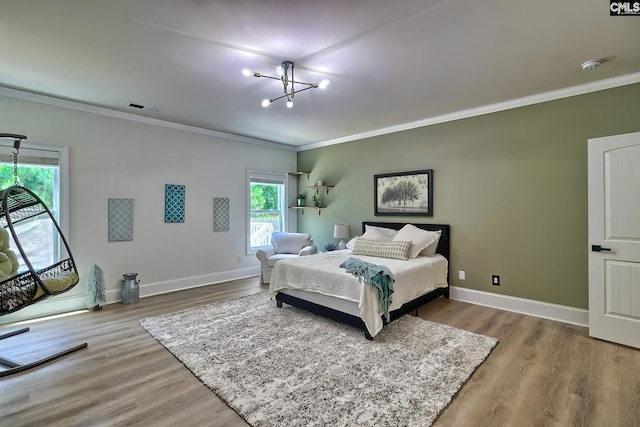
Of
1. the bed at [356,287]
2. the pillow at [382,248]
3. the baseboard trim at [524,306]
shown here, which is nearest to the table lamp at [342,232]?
the pillow at [382,248]

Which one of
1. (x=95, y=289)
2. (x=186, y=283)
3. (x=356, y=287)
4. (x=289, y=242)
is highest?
(x=289, y=242)

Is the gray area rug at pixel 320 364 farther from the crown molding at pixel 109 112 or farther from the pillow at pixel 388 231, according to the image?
the crown molding at pixel 109 112

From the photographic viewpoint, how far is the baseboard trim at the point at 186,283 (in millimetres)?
4249

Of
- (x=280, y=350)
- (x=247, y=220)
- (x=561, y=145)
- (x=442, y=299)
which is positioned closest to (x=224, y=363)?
(x=280, y=350)

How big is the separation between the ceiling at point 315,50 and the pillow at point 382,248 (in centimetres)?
187

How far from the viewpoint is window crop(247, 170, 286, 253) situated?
5.90 metres

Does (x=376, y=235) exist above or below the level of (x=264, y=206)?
below

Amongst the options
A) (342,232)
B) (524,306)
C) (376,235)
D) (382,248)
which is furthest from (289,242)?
(524,306)

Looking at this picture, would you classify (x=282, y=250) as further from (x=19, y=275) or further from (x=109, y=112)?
(x=19, y=275)

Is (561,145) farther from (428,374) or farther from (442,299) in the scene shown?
(428,374)

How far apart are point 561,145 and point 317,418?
3882 millimetres

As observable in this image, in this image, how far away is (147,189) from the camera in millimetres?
4547

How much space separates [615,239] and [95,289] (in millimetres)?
5996

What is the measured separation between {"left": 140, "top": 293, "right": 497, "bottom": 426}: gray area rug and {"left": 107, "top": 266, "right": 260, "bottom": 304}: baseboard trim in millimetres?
1189
